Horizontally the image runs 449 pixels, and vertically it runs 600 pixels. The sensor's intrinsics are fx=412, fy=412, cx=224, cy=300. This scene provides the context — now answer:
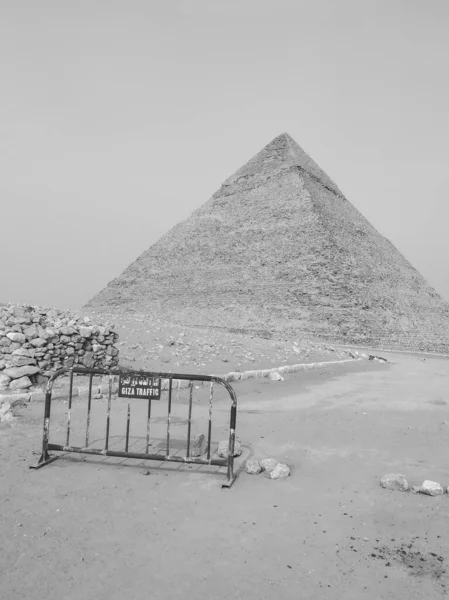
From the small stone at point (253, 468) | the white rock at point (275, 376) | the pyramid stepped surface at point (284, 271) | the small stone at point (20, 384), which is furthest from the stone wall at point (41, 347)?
the pyramid stepped surface at point (284, 271)

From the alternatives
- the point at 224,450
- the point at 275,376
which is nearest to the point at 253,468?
the point at 224,450

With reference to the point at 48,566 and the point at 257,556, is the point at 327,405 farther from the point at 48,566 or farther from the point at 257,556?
the point at 48,566

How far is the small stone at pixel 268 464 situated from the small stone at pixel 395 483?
3.30 ft

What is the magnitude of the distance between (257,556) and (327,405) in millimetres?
5210

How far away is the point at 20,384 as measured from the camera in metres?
7.09

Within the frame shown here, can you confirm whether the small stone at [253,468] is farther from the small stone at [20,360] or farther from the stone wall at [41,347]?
the small stone at [20,360]

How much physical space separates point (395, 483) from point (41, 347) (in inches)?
257

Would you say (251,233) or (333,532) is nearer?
(333,532)

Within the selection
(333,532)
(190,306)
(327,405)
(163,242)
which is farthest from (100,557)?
(163,242)

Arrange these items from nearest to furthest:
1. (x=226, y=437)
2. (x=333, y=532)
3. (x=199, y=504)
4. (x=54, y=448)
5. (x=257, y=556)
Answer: (x=257, y=556) → (x=333, y=532) → (x=199, y=504) → (x=54, y=448) → (x=226, y=437)

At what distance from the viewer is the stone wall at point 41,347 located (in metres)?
7.36

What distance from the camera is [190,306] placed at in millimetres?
41281

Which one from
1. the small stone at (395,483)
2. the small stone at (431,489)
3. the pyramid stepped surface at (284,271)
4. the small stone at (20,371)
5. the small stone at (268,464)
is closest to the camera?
the small stone at (431,489)

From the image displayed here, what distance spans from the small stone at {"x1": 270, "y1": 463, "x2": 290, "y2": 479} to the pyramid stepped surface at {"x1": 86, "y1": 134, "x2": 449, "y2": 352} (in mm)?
26038
